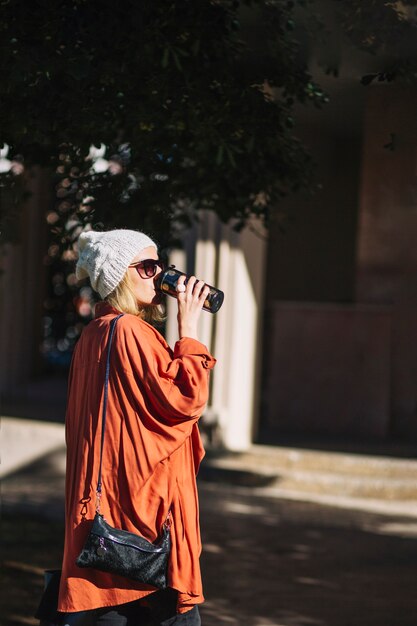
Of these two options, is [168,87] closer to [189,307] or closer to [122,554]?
[189,307]

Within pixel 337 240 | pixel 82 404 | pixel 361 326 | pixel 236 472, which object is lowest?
pixel 236 472

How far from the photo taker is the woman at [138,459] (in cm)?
314

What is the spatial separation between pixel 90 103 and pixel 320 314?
6586 mm

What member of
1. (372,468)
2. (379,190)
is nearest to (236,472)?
(372,468)

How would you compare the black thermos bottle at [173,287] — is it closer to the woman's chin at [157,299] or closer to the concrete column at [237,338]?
the woman's chin at [157,299]

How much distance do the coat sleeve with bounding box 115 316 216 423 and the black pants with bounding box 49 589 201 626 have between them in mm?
555

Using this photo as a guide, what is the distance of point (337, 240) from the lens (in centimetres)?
1407

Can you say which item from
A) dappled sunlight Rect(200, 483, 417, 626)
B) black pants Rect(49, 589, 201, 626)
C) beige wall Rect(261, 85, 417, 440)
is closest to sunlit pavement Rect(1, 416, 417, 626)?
dappled sunlight Rect(200, 483, 417, 626)

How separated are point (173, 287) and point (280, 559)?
401cm

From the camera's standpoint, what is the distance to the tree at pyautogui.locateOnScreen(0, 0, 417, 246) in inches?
159

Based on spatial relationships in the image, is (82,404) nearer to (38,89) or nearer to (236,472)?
(38,89)

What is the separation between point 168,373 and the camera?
3137 millimetres

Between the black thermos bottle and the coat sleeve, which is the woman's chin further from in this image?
the coat sleeve

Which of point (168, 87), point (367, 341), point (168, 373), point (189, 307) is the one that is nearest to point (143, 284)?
point (189, 307)
